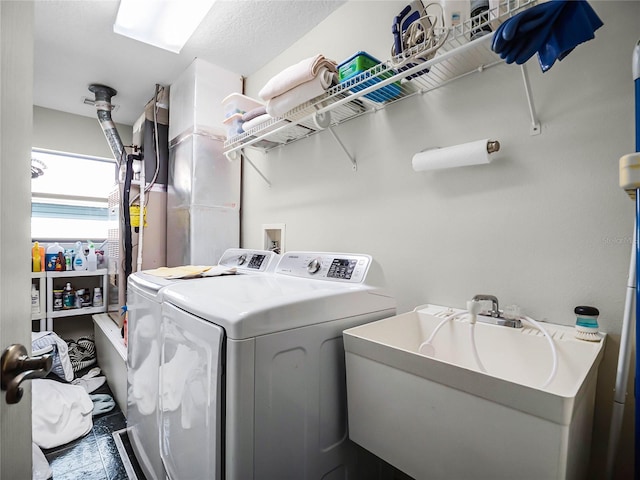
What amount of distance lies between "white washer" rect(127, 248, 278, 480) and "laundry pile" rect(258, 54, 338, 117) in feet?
2.75

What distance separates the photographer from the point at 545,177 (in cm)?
108

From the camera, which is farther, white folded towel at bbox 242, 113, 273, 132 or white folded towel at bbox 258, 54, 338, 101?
white folded towel at bbox 242, 113, 273, 132

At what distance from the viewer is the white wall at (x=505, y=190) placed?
96 centimetres

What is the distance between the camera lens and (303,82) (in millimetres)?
1442

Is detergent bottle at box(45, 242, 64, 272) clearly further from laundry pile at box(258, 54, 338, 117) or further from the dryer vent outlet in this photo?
laundry pile at box(258, 54, 338, 117)

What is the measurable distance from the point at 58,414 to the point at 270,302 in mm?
2072

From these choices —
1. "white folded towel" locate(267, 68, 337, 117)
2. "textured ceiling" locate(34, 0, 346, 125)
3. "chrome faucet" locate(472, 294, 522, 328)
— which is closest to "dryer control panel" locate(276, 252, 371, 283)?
"chrome faucet" locate(472, 294, 522, 328)

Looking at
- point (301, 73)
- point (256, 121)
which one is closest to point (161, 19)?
point (256, 121)

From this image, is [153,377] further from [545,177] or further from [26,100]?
[545,177]

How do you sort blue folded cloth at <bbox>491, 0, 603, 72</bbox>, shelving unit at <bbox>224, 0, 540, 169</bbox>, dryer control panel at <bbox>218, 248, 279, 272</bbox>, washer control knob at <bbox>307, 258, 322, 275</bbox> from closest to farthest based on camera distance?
blue folded cloth at <bbox>491, 0, 603, 72</bbox> < shelving unit at <bbox>224, 0, 540, 169</bbox> < washer control knob at <bbox>307, 258, 322, 275</bbox> < dryer control panel at <bbox>218, 248, 279, 272</bbox>

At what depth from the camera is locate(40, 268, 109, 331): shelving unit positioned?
3025 mm

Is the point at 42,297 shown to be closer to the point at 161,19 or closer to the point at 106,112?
the point at 106,112

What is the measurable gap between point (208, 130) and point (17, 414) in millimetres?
2230

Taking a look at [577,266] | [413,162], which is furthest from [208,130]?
[577,266]
